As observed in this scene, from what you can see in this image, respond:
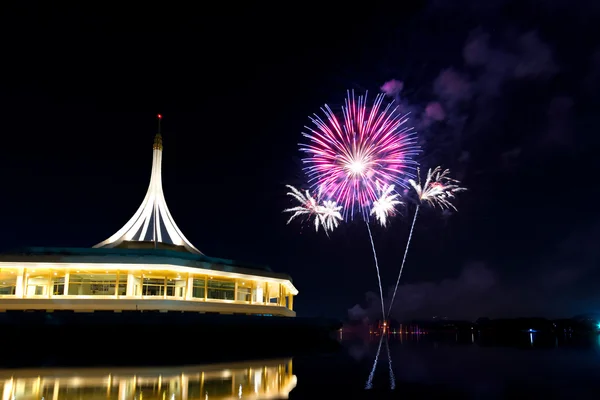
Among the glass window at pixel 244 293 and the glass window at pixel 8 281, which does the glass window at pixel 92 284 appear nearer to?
the glass window at pixel 8 281

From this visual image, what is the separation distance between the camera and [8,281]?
126 feet

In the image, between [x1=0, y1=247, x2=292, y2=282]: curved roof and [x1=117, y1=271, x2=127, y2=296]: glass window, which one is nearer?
[x1=0, y1=247, x2=292, y2=282]: curved roof

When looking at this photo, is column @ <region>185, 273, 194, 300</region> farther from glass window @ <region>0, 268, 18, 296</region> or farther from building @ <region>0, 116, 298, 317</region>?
glass window @ <region>0, 268, 18, 296</region>

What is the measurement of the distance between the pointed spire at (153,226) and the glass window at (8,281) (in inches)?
280

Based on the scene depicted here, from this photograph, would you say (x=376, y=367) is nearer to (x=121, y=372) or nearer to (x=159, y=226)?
(x=121, y=372)

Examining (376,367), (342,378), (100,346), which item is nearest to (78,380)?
(342,378)

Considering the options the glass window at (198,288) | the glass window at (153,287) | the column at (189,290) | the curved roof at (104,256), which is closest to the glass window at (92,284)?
the curved roof at (104,256)

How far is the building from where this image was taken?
3356cm

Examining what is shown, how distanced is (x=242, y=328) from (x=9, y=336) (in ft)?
43.5

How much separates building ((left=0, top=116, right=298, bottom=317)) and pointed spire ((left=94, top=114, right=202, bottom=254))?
1204mm

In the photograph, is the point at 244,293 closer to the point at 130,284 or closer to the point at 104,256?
the point at 130,284

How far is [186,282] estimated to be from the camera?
37.1 m

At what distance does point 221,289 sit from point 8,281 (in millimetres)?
16872

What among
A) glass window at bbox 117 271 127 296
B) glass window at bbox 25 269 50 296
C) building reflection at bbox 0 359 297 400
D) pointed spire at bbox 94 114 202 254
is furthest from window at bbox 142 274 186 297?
building reflection at bbox 0 359 297 400
